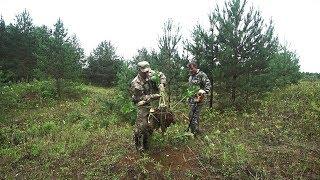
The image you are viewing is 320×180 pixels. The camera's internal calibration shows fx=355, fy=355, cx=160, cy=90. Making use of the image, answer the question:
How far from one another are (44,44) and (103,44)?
971 cm

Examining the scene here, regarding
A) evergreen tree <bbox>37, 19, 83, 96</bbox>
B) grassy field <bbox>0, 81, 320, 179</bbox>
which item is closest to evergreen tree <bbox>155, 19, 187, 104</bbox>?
grassy field <bbox>0, 81, 320, 179</bbox>

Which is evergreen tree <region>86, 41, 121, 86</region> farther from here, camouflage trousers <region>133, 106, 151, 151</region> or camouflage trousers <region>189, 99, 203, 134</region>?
camouflage trousers <region>133, 106, 151, 151</region>

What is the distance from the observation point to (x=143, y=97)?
803 cm

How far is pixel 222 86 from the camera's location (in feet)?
47.6

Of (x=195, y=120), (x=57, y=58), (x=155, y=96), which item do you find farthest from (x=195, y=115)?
(x=57, y=58)

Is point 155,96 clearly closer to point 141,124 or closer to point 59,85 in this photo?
point 141,124

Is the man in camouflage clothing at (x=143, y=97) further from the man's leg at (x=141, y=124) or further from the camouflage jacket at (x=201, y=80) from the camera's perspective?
the camouflage jacket at (x=201, y=80)

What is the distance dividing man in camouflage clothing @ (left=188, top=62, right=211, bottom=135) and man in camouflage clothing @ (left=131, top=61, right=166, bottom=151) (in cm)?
128

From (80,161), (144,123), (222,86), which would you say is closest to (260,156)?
(144,123)

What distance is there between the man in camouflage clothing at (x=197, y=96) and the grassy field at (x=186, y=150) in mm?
399

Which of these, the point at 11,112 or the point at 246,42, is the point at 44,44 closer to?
the point at 11,112

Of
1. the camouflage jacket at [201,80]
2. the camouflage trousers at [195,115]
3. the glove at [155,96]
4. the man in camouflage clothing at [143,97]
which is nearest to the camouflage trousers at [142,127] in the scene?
the man in camouflage clothing at [143,97]

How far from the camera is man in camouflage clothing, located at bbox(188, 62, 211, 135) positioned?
897cm

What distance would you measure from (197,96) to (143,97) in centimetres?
159
